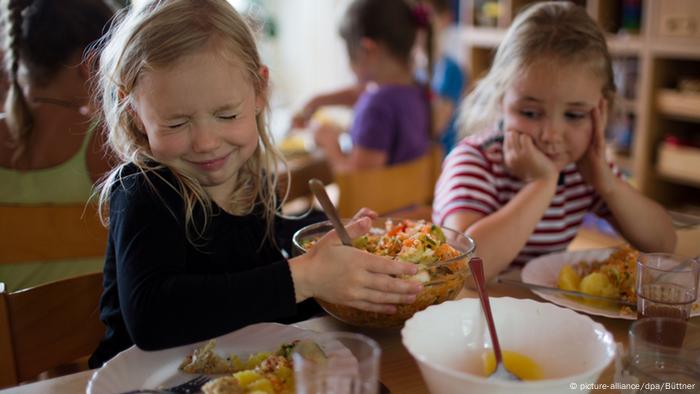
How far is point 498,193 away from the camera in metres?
1.39

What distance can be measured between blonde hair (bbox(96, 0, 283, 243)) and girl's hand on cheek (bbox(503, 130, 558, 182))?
18.5 inches

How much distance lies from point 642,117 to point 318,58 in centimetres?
258

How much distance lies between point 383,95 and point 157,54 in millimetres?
1663

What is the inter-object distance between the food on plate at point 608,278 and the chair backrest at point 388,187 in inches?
32.0

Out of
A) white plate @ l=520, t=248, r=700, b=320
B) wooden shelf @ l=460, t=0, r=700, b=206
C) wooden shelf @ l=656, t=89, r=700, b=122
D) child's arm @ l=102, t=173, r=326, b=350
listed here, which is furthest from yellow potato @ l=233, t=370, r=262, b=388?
wooden shelf @ l=656, t=89, r=700, b=122

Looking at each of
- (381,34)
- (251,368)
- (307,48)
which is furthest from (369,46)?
(307,48)

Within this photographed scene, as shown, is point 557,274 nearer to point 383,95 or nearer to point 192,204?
point 192,204

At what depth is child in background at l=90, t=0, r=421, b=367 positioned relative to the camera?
2.81 feet

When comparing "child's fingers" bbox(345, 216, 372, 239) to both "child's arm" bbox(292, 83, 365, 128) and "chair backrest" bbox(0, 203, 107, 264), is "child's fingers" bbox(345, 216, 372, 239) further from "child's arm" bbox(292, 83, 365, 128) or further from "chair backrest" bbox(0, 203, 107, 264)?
"child's arm" bbox(292, 83, 365, 128)

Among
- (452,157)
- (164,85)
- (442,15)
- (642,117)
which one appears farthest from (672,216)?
(442,15)

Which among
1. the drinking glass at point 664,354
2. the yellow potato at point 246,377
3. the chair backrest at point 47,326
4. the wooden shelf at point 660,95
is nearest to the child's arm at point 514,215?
the drinking glass at point 664,354

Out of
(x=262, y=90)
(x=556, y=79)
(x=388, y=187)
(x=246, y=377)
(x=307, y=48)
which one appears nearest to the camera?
(x=246, y=377)

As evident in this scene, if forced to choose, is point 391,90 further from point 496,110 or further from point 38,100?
point 38,100

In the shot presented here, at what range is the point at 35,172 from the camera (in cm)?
153
